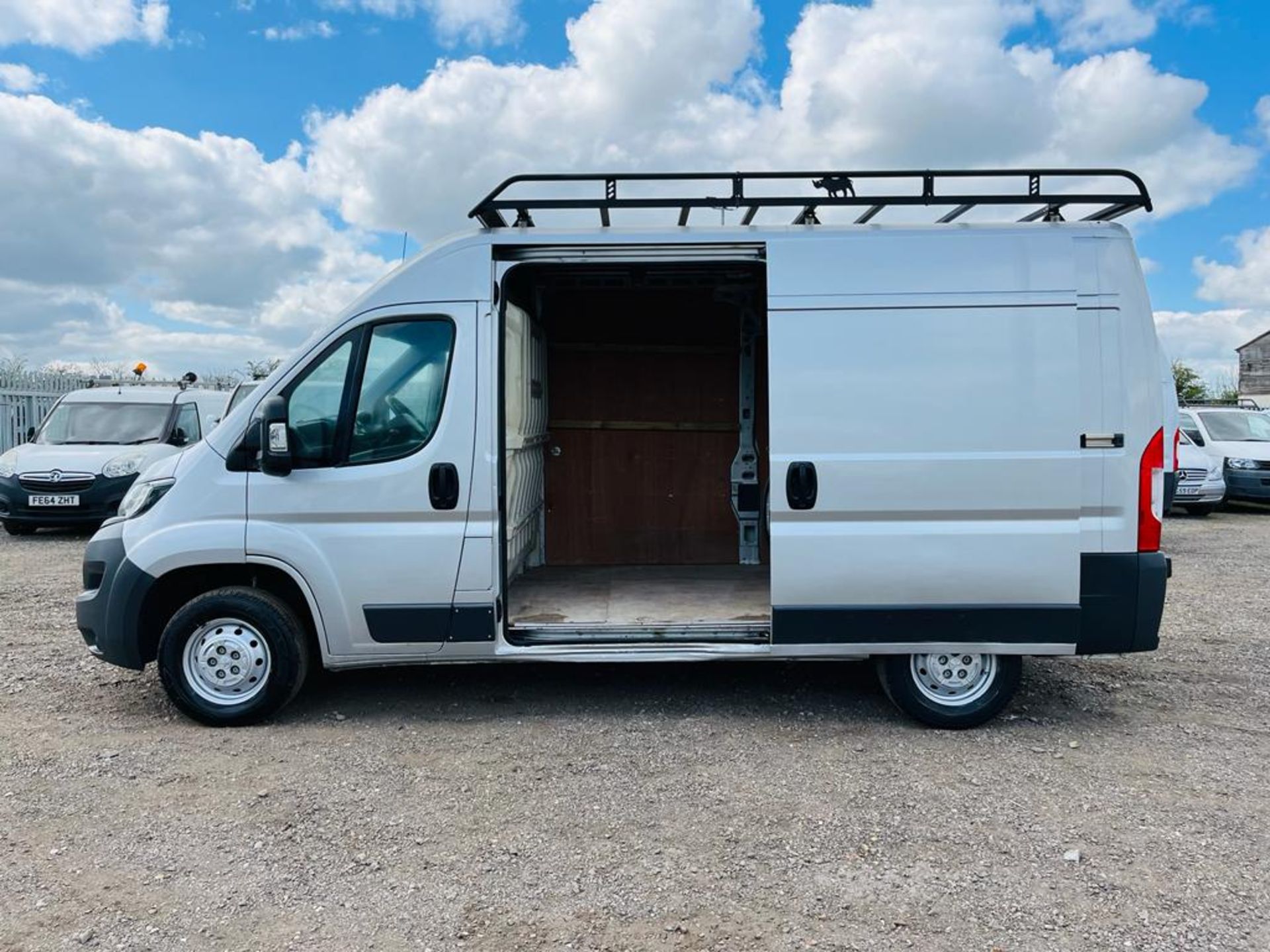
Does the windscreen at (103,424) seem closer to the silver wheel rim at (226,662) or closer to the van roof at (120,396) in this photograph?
the van roof at (120,396)

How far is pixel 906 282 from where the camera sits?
464 centimetres

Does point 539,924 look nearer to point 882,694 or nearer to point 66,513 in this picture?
point 882,694

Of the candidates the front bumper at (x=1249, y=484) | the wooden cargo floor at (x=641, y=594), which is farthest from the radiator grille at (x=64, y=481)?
the front bumper at (x=1249, y=484)

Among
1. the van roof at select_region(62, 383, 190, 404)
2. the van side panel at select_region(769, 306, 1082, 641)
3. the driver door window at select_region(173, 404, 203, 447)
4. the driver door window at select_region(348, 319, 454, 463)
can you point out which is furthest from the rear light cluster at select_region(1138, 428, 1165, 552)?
the van roof at select_region(62, 383, 190, 404)

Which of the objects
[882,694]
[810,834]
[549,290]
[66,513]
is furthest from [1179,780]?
[66,513]

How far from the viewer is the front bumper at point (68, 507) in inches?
459

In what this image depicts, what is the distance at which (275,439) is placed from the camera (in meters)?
4.61

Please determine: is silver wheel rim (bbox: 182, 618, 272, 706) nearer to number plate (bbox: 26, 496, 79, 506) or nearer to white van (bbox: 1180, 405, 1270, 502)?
number plate (bbox: 26, 496, 79, 506)

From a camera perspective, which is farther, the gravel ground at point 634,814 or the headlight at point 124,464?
the headlight at point 124,464

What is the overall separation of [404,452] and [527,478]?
2011 mm

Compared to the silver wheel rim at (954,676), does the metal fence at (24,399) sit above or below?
above

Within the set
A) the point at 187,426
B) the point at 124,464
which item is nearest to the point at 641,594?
the point at 124,464

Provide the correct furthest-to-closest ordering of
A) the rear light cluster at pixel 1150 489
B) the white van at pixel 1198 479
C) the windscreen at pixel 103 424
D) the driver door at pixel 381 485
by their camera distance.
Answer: the white van at pixel 1198 479 → the windscreen at pixel 103 424 → the driver door at pixel 381 485 → the rear light cluster at pixel 1150 489

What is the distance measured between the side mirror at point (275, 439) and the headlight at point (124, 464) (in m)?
8.45
